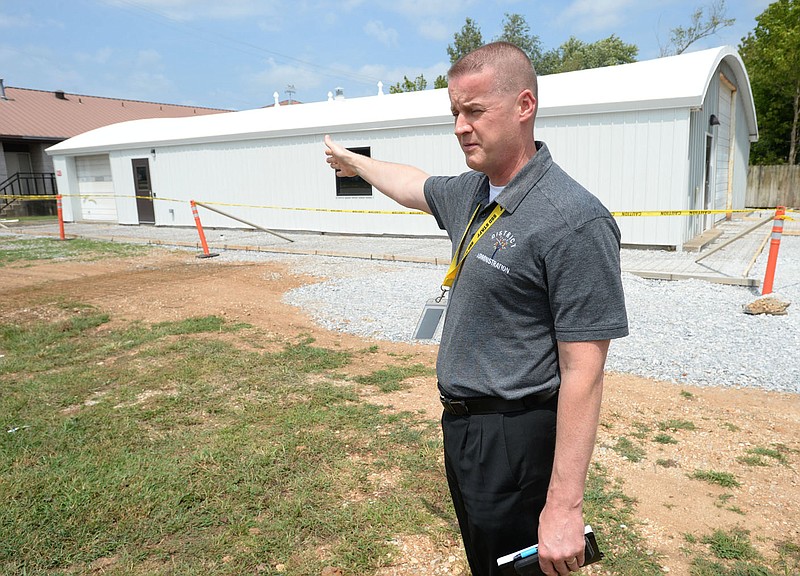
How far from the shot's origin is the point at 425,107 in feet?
51.8

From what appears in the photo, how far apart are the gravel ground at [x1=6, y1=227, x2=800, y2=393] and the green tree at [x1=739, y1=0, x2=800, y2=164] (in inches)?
789

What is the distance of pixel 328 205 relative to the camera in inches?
696

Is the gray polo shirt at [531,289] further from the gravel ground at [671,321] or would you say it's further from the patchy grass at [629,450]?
the gravel ground at [671,321]

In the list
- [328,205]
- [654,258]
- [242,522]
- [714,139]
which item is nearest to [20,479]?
[242,522]

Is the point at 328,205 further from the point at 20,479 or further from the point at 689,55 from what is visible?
the point at 20,479

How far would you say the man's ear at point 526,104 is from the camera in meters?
1.66

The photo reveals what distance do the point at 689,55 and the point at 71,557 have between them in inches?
574

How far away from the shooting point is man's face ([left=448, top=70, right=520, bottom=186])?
5.43 feet

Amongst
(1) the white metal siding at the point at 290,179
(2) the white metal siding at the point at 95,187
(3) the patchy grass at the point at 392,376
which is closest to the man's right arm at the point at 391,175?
(3) the patchy grass at the point at 392,376

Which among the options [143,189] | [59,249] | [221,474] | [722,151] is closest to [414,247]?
[59,249]

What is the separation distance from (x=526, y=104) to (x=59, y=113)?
125 feet

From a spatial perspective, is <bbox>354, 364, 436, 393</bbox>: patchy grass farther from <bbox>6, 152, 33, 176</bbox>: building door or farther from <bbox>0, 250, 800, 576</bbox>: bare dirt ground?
<bbox>6, 152, 33, 176</bbox>: building door

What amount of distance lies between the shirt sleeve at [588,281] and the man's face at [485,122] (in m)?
0.35

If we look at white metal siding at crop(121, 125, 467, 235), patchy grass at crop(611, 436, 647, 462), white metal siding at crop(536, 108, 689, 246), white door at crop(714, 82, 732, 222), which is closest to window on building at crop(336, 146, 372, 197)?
white metal siding at crop(121, 125, 467, 235)
